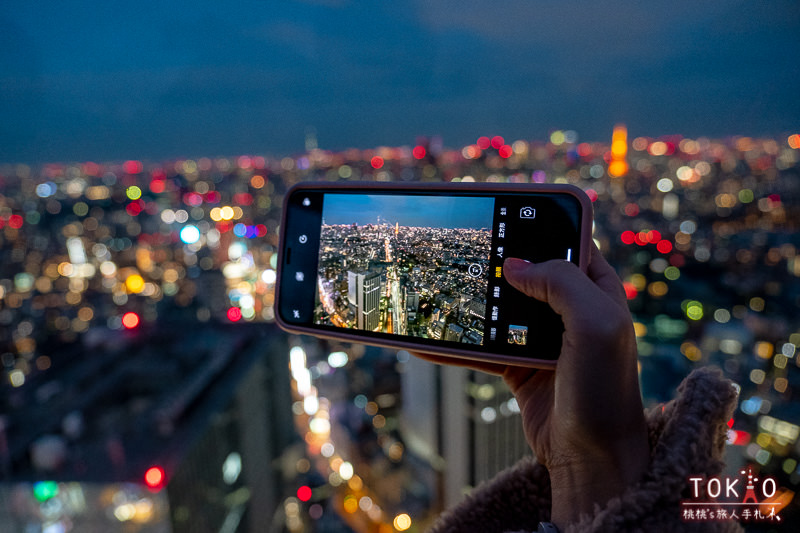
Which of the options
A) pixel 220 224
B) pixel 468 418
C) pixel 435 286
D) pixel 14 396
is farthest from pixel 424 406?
pixel 220 224

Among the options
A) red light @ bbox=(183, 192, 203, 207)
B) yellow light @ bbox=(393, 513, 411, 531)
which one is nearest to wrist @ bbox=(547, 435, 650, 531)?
yellow light @ bbox=(393, 513, 411, 531)

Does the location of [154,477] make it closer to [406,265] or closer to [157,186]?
[406,265]

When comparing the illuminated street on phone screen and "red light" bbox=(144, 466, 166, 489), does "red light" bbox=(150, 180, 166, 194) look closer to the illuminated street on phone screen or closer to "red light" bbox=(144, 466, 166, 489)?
the illuminated street on phone screen

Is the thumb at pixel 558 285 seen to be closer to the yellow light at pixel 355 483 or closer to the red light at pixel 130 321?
the yellow light at pixel 355 483

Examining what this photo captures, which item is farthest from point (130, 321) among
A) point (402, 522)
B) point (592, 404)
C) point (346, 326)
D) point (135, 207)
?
point (592, 404)

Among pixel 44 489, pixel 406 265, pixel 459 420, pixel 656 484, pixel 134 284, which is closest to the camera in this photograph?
pixel 656 484
